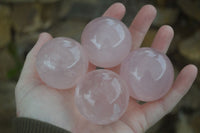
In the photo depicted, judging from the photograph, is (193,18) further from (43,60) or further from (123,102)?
(43,60)

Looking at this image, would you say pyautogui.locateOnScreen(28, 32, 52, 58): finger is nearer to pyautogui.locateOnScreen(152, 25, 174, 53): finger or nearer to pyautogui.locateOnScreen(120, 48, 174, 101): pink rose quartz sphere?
pyautogui.locateOnScreen(120, 48, 174, 101): pink rose quartz sphere

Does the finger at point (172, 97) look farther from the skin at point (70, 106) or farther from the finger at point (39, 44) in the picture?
the finger at point (39, 44)

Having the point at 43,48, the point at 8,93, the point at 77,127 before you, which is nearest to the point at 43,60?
the point at 43,48

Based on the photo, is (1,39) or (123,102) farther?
(1,39)

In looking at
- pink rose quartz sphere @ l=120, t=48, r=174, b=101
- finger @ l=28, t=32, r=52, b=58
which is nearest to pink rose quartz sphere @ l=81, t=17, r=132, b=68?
pink rose quartz sphere @ l=120, t=48, r=174, b=101

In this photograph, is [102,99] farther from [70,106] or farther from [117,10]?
[117,10]

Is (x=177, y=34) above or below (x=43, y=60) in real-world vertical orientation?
below
